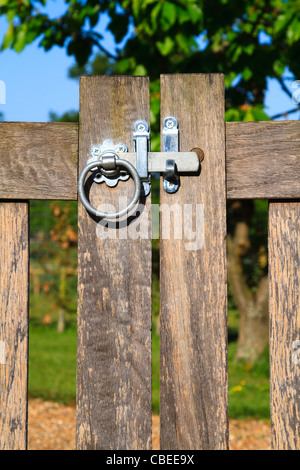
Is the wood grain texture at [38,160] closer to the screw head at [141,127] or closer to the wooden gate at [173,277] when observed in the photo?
the wooden gate at [173,277]

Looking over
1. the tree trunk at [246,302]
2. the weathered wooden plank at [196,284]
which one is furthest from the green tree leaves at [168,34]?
the tree trunk at [246,302]

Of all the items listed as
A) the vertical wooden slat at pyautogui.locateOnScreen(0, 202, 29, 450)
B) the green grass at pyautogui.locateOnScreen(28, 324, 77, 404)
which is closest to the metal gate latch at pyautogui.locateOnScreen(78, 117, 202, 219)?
the vertical wooden slat at pyautogui.locateOnScreen(0, 202, 29, 450)

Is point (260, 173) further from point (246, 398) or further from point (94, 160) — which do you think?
point (246, 398)

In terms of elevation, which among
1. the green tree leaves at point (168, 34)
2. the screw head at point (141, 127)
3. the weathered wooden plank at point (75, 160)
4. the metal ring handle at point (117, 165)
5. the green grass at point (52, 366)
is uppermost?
the green tree leaves at point (168, 34)

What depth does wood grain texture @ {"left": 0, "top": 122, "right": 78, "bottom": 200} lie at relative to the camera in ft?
4.06

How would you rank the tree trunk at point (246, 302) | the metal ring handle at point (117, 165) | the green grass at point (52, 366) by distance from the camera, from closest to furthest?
the metal ring handle at point (117, 165), the green grass at point (52, 366), the tree trunk at point (246, 302)

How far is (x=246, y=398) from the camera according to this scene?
15.9 ft

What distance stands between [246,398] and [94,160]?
4174mm

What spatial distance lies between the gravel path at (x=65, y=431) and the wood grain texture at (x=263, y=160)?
273 cm

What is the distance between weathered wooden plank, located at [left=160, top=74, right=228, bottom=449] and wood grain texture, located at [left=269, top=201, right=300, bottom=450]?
131 mm

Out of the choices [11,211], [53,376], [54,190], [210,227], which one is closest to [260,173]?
[210,227]

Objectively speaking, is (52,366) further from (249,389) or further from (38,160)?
(38,160)

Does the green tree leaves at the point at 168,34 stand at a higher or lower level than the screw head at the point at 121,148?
higher

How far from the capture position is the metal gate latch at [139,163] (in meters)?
1.17
